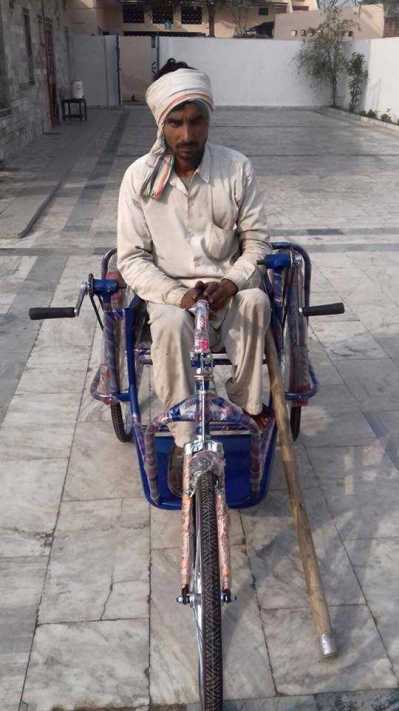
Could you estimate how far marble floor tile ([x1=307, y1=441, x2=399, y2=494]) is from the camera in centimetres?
294

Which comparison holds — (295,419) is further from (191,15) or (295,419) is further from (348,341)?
(191,15)

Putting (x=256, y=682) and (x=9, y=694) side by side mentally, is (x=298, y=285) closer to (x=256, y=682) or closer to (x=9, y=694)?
(x=256, y=682)

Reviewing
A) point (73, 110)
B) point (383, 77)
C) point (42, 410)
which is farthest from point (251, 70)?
point (42, 410)

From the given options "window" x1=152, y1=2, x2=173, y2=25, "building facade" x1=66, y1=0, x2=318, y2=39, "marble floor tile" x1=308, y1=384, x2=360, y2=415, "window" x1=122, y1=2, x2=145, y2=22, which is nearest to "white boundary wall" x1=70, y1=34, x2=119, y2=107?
"building facade" x1=66, y1=0, x2=318, y2=39

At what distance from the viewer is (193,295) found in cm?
233

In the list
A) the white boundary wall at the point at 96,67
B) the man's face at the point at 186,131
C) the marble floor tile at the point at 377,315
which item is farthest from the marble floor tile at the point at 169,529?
the white boundary wall at the point at 96,67

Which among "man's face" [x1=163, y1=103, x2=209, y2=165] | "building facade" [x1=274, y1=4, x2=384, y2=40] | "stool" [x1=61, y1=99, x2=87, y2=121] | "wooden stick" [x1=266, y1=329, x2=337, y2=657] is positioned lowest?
"stool" [x1=61, y1=99, x2=87, y2=121]

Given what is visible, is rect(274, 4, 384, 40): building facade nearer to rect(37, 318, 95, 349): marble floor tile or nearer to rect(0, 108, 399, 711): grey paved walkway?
rect(37, 318, 95, 349): marble floor tile

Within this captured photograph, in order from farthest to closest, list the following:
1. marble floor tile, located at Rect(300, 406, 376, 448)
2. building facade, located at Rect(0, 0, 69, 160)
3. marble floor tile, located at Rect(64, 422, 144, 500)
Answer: building facade, located at Rect(0, 0, 69, 160) → marble floor tile, located at Rect(300, 406, 376, 448) → marble floor tile, located at Rect(64, 422, 144, 500)

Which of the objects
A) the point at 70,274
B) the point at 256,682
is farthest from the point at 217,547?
the point at 70,274

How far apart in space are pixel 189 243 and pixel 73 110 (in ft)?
60.2

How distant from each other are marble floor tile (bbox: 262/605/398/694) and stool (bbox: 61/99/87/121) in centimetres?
1743

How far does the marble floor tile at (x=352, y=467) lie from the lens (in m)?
2.94

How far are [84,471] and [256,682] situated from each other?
129 cm
